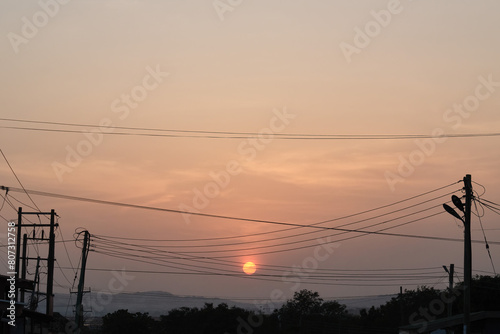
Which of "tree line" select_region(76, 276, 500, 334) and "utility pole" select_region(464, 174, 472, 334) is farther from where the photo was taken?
"tree line" select_region(76, 276, 500, 334)

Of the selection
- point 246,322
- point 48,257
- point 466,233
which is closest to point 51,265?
point 48,257

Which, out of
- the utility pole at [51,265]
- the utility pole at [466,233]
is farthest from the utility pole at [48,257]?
the utility pole at [466,233]

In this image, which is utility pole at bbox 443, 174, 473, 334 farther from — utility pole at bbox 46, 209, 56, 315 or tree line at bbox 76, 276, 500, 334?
tree line at bbox 76, 276, 500, 334

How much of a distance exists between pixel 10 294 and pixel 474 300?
6046 cm

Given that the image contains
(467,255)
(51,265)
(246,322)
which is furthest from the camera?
(246,322)

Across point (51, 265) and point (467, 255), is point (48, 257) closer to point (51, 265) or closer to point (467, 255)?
point (51, 265)

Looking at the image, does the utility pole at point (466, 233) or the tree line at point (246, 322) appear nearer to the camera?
the utility pole at point (466, 233)

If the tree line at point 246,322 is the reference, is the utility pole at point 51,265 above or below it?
above

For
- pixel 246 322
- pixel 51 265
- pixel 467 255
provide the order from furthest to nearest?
pixel 246 322 → pixel 51 265 → pixel 467 255

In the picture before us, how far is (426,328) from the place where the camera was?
48.0 m

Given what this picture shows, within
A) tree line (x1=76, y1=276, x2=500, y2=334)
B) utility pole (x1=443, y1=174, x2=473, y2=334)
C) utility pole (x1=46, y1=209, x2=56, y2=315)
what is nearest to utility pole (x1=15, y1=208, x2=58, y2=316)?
utility pole (x1=46, y1=209, x2=56, y2=315)

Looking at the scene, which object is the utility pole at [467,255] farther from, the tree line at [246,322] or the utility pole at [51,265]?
the tree line at [246,322]

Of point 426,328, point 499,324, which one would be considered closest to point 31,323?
point 426,328

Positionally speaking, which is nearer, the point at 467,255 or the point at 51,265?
the point at 467,255
